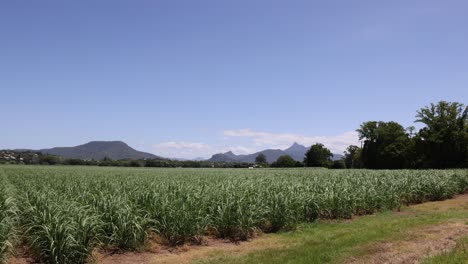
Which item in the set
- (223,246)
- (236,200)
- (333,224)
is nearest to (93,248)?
(223,246)

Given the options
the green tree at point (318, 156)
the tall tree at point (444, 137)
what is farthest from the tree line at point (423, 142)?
the green tree at point (318, 156)

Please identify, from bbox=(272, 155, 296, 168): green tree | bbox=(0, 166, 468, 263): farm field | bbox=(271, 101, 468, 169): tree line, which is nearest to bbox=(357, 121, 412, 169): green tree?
bbox=(271, 101, 468, 169): tree line

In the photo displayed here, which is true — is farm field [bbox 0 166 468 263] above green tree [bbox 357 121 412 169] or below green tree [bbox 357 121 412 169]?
below

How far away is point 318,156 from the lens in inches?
4737

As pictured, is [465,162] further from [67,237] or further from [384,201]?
[67,237]

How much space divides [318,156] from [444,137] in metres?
53.4

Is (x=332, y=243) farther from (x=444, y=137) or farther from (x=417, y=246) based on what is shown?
(x=444, y=137)

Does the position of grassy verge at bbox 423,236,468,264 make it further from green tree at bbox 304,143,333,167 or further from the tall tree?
green tree at bbox 304,143,333,167

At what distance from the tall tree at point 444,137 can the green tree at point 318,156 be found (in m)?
46.4

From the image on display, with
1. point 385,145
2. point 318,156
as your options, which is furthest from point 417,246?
point 318,156

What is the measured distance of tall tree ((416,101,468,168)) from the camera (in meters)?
67.1

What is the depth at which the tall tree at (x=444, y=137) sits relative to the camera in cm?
6706

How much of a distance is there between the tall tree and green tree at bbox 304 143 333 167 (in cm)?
4643

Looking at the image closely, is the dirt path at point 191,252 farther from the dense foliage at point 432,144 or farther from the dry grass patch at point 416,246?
the dense foliage at point 432,144
